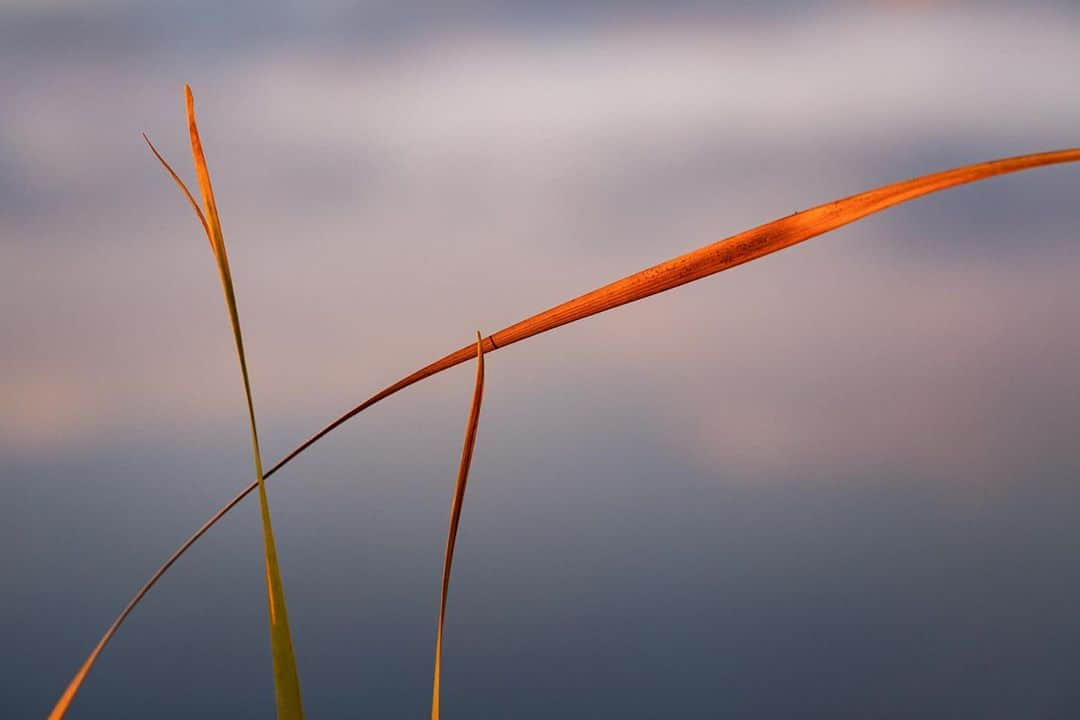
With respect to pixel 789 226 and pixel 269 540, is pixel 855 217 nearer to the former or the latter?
pixel 789 226

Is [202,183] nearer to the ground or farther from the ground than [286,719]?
farther from the ground

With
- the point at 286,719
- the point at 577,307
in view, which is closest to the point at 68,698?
the point at 286,719

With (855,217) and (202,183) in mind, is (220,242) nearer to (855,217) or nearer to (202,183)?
(202,183)

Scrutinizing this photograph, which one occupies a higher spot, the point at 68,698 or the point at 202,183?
the point at 202,183

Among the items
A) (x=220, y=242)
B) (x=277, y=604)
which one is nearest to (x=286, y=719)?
(x=277, y=604)

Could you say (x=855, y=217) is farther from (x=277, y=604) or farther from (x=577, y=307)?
(x=277, y=604)

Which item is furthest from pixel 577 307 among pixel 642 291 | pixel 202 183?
pixel 202 183

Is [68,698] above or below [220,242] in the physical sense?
below
